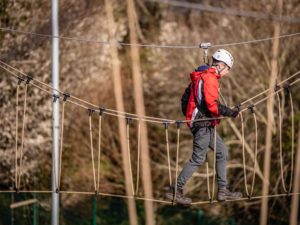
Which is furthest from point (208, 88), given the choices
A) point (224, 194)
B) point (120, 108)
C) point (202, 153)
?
point (120, 108)

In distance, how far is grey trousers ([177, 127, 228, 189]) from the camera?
8797 mm

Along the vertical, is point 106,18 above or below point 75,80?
above

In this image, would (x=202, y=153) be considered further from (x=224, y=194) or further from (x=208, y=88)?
(x=208, y=88)

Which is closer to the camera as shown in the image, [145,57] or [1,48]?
[1,48]

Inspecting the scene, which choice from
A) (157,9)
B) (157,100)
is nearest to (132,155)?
(157,100)

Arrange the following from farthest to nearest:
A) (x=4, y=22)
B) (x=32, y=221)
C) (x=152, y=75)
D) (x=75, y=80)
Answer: (x=152, y=75) < (x=75, y=80) < (x=4, y=22) < (x=32, y=221)

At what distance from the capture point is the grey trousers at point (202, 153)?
880cm

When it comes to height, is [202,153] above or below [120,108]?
below

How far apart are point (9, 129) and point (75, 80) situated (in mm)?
1750

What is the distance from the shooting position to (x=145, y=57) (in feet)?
64.8

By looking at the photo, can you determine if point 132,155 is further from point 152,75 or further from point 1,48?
point 1,48

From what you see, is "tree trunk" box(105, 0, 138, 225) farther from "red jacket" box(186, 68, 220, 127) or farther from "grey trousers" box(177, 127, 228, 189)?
"red jacket" box(186, 68, 220, 127)

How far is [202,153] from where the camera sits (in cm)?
883

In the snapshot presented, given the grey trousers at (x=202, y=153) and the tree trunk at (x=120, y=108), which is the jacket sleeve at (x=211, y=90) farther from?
the tree trunk at (x=120, y=108)
